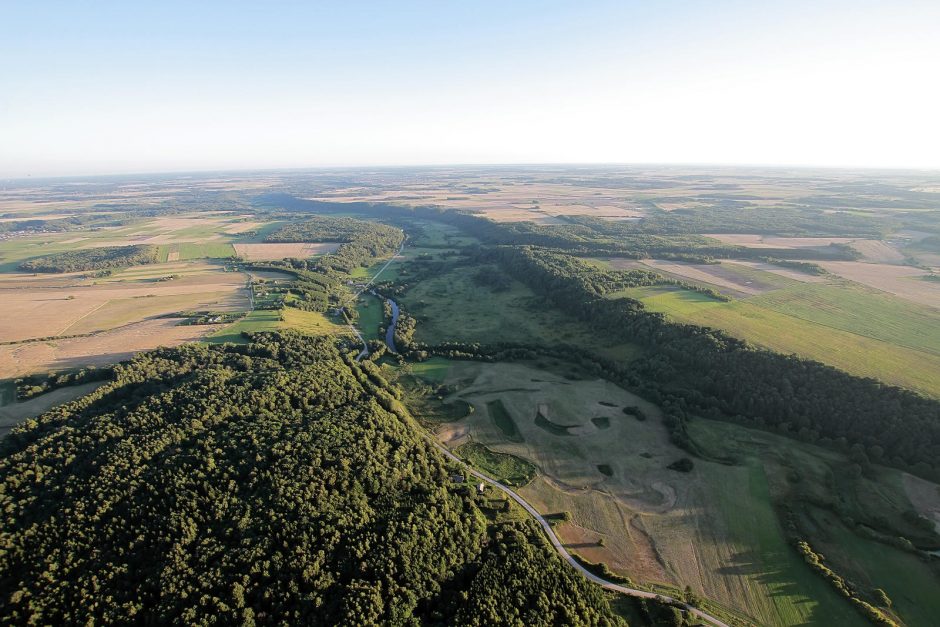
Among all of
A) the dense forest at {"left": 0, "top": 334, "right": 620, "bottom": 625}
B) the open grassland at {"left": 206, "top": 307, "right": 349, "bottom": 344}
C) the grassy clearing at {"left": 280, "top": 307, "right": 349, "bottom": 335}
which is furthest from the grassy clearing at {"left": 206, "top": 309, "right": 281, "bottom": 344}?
the dense forest at {"left": 0, "top": 334, "right": 620, "bottom": 625}

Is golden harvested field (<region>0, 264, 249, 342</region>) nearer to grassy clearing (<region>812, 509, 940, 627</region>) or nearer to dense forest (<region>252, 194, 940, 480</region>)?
dense forest (<region>252, 194, 940, 480</region>)

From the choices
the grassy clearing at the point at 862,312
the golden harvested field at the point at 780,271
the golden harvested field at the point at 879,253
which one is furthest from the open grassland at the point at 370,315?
the golden harvested field at the point at 879,253

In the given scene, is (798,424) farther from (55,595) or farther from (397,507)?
(55,595)

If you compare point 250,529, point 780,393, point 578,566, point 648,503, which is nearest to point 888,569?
point 648,503

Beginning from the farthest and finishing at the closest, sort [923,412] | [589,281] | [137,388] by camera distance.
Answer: [589,281]
[137,388]
[923,412]

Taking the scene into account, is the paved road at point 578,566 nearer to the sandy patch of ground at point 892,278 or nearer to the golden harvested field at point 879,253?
the sandy patch of ground at point 892,278

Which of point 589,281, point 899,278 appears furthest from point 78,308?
point 899,278
